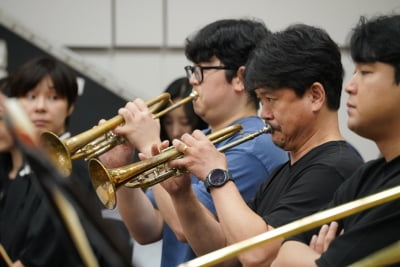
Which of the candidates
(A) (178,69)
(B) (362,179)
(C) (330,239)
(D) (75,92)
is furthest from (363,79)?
(A) (178,69)

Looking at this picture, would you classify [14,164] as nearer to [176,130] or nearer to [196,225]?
[176,130]

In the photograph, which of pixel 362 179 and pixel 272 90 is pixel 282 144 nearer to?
pixel 272 90

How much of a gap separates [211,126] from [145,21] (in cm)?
398

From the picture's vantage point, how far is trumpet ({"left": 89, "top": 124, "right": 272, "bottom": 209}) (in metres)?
3.62

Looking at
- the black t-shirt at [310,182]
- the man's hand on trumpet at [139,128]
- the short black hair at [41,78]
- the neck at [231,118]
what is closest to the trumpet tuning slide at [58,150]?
the man's hand on trumpet at [139,128]

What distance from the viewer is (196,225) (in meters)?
3.54

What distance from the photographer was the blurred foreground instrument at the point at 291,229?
2143 mm

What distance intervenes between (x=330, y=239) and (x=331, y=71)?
32.4 inches

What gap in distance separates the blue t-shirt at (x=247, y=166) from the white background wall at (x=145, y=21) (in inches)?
153

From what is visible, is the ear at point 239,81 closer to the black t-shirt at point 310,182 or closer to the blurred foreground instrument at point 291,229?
the black t-shirt at point 310,182

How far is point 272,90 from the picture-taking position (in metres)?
3.39

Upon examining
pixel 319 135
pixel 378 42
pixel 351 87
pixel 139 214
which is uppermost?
pixel 378 42

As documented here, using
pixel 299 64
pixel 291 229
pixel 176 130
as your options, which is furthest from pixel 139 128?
pixel 291 229

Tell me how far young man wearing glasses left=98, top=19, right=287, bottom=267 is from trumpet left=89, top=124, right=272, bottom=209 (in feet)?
0.27
